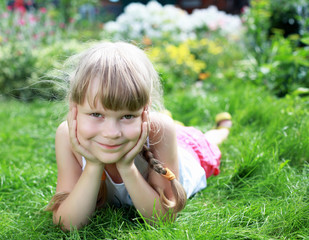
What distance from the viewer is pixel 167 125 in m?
1.78

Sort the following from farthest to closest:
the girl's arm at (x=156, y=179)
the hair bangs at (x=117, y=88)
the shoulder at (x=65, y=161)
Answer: the shoulder at (x=65, y=161)
the girl's arm at (x=156, y=179)
the hair bangs at (x=117, y=88)

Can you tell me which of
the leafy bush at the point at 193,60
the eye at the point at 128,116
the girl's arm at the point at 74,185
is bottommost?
the leafy bush at the point at 193,60

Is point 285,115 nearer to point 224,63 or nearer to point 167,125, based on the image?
point 167,125

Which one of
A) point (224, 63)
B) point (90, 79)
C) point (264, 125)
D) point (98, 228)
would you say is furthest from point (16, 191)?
point (224, 63)

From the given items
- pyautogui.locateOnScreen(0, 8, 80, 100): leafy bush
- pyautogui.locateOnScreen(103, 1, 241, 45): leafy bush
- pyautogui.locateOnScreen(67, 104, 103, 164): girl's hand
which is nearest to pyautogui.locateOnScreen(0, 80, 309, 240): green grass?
pyautogui.locateOnScreen(67, 104, 103, 164): girl's hand

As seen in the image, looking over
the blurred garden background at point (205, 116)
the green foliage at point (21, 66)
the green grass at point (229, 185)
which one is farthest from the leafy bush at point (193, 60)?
the green grass at point (229, 185)

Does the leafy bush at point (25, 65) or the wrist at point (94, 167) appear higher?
the wrist at point (94, 167)

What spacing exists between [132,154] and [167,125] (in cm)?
30

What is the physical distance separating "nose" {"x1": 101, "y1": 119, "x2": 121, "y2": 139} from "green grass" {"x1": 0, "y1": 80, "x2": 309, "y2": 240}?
1.48ft

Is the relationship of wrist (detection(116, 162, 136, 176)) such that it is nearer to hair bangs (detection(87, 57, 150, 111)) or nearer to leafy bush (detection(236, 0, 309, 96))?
hair bangs (detection(87, 57, 150, 111))

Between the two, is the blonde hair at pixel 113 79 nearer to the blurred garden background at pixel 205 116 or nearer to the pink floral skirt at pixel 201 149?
the blurred garden background at pixel 205 116

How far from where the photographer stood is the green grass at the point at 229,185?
1627 mm

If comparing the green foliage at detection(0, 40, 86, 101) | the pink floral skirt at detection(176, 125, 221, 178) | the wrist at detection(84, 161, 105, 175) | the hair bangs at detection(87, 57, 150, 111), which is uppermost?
the hair bangs at detection(87, 57, 150, 111)

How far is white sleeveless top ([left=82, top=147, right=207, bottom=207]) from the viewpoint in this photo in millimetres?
1839
